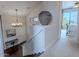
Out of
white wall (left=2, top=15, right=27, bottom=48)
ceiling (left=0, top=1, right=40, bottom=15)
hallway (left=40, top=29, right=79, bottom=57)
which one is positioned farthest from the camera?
white wall (left=2, top=15, right=27, bottom=48)

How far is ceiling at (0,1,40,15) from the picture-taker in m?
3.85

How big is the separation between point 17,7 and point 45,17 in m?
1.10

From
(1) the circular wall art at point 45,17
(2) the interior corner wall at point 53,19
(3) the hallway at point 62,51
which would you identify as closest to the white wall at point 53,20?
(2) the interior corner wall at point 53,19

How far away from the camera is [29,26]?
4.05 m

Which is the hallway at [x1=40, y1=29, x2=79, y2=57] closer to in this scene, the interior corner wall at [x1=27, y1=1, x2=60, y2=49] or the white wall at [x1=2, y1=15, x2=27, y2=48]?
the interior corner wall at [x1=27, y1=1, x2=60, y2=49]

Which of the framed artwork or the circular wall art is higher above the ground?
the circular wall art

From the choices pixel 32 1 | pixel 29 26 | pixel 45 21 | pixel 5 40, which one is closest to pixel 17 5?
pixel 32 1

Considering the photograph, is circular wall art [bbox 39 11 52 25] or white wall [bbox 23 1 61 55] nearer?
white wall [bbox 23 1 61 55]

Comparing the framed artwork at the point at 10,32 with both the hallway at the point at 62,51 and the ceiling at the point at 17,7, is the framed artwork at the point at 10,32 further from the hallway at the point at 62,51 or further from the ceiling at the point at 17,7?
the hallway at the point at 62,51

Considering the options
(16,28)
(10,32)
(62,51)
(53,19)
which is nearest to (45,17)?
(53,19)

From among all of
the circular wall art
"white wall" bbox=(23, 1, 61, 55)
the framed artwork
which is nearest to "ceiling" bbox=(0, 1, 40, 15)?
"white wall" bbox=(23, 1, 61, 55)

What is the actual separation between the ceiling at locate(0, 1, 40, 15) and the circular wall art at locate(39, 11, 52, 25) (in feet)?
1.44

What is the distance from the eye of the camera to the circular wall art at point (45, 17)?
3.91m

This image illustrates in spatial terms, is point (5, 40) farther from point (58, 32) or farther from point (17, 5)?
point (58, 32)
